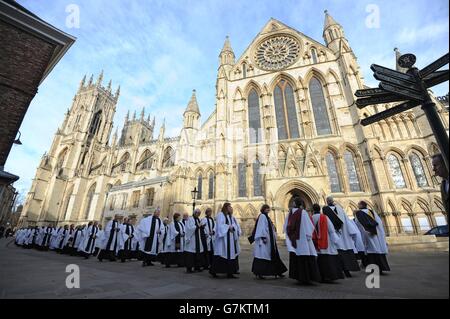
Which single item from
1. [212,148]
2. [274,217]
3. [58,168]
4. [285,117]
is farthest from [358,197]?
[58,168]

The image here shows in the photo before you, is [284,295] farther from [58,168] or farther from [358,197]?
[58,168]

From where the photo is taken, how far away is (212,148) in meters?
19.6

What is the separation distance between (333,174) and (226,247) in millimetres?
13808

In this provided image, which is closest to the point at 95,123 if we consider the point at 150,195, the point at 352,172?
the point at 150,195

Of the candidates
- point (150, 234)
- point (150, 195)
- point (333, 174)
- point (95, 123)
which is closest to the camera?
point (150, 234)

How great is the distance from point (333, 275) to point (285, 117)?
54.1ft

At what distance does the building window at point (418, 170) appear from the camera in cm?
1480

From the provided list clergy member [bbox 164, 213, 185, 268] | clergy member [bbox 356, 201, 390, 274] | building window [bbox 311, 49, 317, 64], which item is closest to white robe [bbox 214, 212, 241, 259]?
clergy member [bbox 164, 213, 185, 268]

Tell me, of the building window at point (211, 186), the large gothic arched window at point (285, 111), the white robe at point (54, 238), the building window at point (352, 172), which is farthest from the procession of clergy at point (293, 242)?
the large gothic arched window at point (285, 111)

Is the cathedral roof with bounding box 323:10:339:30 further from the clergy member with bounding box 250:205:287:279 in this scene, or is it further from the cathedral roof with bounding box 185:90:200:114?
the clergy member with bounding box 250:205:287:279

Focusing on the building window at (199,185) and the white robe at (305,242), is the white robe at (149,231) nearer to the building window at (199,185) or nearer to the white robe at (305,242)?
the white robe at (305,242)

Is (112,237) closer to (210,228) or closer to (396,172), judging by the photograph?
(210,228)

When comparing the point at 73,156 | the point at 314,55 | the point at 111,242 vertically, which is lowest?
the point at 111,242

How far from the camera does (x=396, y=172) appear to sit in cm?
1549
